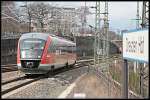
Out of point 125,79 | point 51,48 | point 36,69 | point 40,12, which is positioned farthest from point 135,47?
point 40,12

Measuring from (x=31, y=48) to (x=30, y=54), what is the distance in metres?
0.40

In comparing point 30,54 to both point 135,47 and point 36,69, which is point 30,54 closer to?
point 36,69

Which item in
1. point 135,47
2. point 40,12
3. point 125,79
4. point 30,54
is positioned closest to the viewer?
point 135,47

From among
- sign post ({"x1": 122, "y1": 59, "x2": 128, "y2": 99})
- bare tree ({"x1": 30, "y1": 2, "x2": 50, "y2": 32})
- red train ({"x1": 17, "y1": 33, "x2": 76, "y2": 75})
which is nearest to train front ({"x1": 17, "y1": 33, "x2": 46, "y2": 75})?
red train ({"x1": 17, "y1": 33, "x2": 76, "y2": 75})

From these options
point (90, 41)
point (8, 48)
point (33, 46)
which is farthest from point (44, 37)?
point (90, 41)

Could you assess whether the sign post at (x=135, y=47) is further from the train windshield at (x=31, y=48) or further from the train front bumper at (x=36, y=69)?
the train windshield at (x=31, y=48)

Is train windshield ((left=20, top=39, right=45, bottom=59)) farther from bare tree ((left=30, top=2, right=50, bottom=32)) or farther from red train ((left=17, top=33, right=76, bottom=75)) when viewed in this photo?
bare tree ((left=30, top=2, right=50, bottom=32))

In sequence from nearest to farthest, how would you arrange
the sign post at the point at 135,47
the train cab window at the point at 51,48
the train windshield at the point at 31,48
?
the sign post at the point at 135,47, the train windshield at the point at 31,48, the train cab window at the point at 51,48

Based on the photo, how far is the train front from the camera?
25.8 meters

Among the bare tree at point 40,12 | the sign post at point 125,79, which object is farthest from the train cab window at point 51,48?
Result: the bare tree at point 40,12

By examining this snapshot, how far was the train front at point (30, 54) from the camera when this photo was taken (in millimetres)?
25781

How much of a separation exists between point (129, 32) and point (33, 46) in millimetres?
17215

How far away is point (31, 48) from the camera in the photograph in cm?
2602

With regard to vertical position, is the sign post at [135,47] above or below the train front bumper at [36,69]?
above
